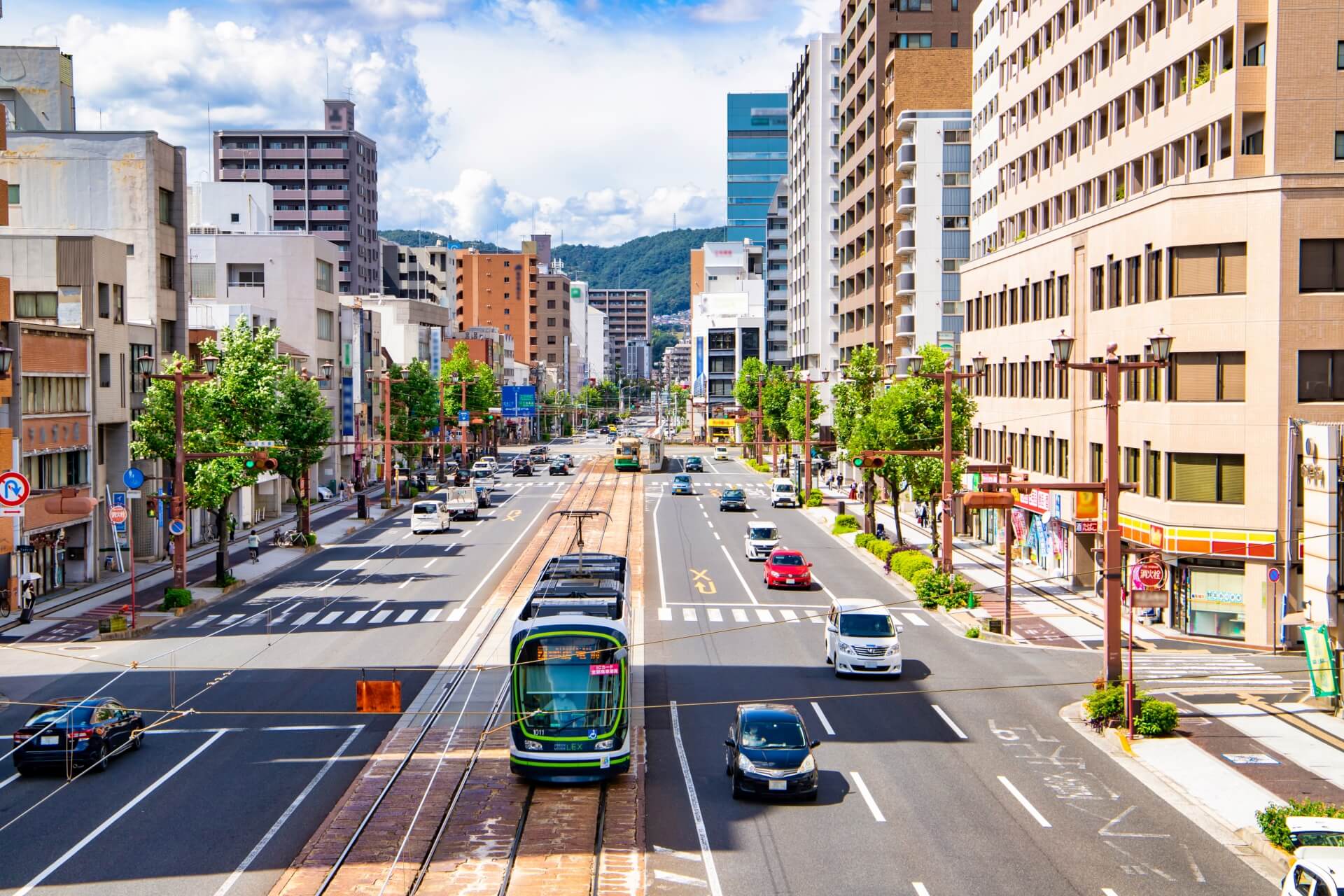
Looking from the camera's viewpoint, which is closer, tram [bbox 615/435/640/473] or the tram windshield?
the tram windshield

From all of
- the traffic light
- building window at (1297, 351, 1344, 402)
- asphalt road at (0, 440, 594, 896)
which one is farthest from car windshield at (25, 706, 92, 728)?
building window at (1297, 351, 1344, 402)

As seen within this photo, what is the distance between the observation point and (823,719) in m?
32.0

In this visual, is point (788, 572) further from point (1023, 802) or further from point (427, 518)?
point (427, 518)

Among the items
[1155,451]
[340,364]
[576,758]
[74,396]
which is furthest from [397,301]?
[576,758]

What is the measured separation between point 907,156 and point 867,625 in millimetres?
70245

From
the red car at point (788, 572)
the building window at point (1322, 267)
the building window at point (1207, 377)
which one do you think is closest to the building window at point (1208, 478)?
the building window at point (1207, 377)

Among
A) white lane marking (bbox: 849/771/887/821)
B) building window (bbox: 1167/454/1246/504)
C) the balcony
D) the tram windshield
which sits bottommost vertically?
white lane marking (bbox: 849/771/887/821)

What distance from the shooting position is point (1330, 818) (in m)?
20.6

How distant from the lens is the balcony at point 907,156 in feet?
328

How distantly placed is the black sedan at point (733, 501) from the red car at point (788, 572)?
3279 centimetres

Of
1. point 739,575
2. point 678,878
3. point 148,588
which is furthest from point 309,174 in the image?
point 678,878

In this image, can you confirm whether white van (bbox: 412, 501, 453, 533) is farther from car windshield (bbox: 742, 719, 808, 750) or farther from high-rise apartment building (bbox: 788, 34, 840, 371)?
high-rise apartment building (bbox: 788, 34, 840, 371)

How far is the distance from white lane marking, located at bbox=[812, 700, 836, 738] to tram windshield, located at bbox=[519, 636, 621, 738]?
7315mm

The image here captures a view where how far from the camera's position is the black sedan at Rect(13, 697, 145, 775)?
2675cm
